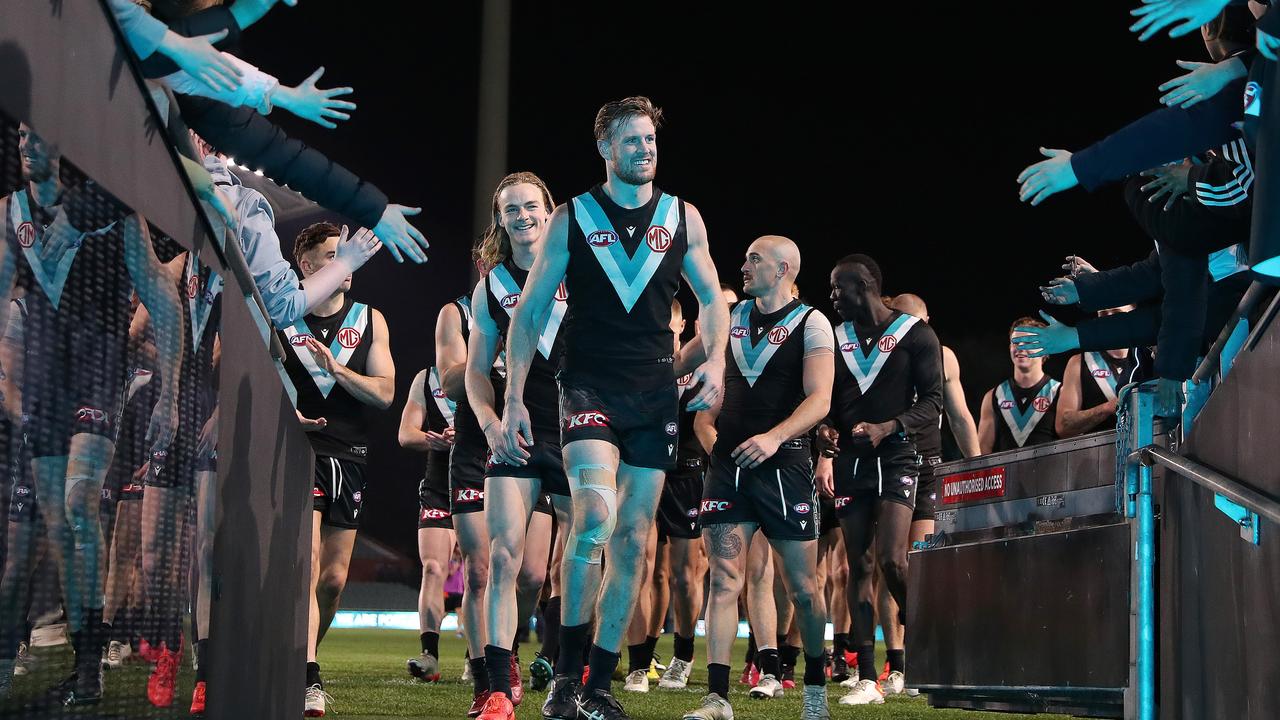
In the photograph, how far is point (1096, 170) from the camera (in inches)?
158

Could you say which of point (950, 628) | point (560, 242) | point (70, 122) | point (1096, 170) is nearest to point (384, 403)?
point (560, 242)

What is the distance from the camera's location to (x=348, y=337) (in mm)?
8039

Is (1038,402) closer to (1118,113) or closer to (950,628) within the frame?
(950,628)

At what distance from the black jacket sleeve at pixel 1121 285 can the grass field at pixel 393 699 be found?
2.38 metres

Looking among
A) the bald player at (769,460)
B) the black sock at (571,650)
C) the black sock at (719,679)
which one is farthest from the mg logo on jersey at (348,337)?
the black sock at (571,650)

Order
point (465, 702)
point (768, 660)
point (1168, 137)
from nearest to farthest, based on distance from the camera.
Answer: point (1168, 137) → point (465, 702) → point (768, 660)

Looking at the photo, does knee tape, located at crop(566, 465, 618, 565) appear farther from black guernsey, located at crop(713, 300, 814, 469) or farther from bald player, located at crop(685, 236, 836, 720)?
black guernsey, located at crop(713, 300, 814, 469)

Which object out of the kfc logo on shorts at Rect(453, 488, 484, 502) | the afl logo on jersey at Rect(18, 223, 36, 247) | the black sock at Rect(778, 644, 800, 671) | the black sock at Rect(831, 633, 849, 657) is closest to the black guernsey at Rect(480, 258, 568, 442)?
the kfc logo on shorts at Rect(453, 488, 484, 502)

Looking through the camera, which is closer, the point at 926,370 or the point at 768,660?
the point at 768,660

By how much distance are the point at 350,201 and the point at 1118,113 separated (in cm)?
1827

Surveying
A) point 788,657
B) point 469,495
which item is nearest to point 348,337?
point 469,495

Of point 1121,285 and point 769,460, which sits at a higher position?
point 1121,285

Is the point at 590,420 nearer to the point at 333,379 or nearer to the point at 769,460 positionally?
the point at 769,460

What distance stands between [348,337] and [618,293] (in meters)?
2.89
